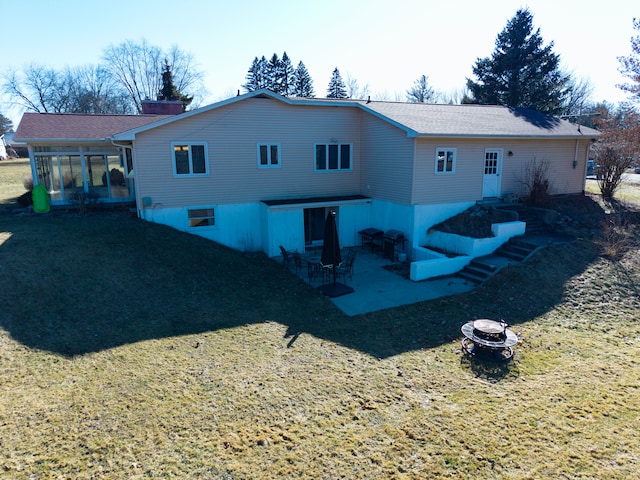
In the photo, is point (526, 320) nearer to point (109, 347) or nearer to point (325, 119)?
point (109, 347)

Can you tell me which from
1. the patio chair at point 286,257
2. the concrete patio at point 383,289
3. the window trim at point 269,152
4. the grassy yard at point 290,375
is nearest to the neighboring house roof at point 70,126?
the grassy yard at point 290,375

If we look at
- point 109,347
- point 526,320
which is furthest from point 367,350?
point 109,347

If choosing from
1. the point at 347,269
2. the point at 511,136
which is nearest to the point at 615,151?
the point at 511,136

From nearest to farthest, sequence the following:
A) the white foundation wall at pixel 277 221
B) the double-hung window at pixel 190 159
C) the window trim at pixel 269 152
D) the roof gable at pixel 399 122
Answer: the roof gable at pixel 399 122, the double-hung window at pixel 190 159, the white foundation wall at pixel 277 221, the window trim at pixel 269 152

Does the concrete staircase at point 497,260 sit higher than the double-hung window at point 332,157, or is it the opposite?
the double-hung window at point 332,157

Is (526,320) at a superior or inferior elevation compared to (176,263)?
inferior

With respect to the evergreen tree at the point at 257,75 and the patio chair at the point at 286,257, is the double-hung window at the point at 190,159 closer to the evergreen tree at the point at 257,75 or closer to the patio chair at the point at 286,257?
the patio chair at the point at 286,257
